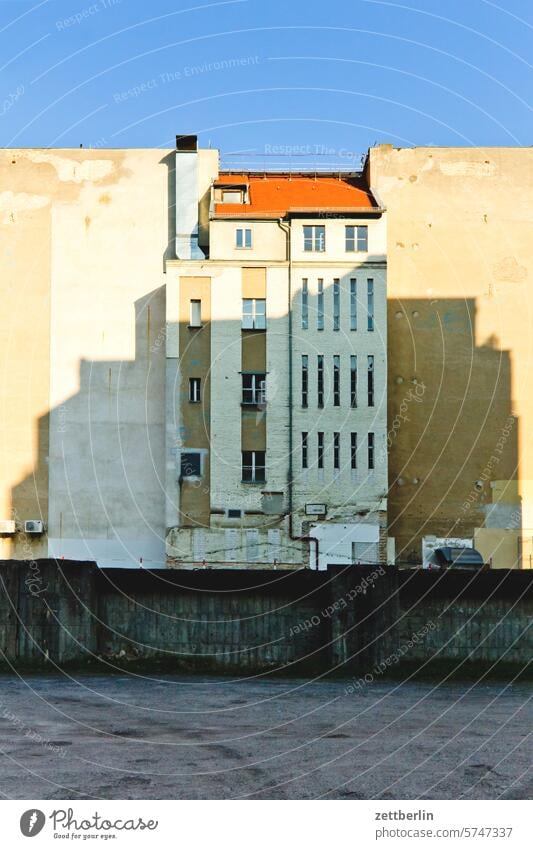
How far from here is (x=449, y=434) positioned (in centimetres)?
6738

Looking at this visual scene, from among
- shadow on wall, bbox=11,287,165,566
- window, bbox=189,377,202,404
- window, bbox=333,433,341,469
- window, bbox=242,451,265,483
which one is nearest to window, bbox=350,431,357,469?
window, bbox=333,433,341,469

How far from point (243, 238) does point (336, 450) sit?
11.8 meters

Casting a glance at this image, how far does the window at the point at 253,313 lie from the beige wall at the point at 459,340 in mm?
7304

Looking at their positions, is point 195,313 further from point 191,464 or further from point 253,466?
point 253,466

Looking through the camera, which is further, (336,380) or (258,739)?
(336,380)

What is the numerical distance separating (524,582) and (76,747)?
50.3ft

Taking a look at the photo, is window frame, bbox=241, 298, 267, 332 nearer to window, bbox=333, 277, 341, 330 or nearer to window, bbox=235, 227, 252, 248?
window, bbox=235, 227, 252, 248

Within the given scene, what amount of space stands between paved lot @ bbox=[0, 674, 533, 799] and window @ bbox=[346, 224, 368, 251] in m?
35.5

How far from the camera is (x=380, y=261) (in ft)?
213

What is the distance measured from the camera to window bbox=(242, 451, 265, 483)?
63.9m

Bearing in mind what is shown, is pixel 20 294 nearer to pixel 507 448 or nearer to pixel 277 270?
pixel 277 270

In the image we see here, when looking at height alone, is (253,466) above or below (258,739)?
above

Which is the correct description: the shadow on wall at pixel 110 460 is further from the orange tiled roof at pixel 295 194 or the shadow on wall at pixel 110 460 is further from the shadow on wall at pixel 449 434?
the shadow on wall at pixel 449 434

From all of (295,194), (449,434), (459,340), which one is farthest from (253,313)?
(449,434)
